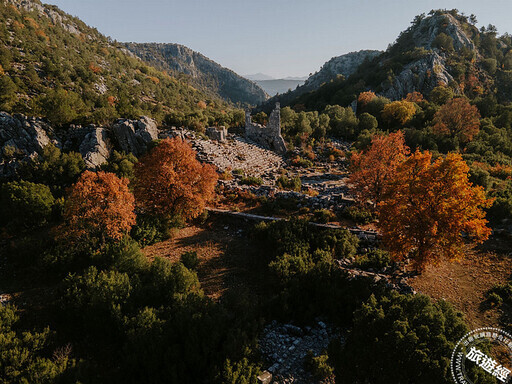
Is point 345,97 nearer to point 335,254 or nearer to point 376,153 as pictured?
point 376,153

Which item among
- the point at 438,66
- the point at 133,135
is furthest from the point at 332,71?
the point at 133,135

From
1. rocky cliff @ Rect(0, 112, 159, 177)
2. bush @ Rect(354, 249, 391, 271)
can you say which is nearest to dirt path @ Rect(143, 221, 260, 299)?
bush @ Rect(354, 249, 391, 271)

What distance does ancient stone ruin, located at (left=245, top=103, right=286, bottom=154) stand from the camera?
48875mm

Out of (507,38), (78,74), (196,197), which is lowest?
(196,197)

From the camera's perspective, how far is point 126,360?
11570 millimetres

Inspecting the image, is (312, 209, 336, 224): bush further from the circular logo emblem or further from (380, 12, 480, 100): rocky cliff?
(380, 12, 480, 100): rocky cliff

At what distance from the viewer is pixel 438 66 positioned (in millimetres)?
84938

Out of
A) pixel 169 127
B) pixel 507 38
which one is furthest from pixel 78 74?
pixel 507 38

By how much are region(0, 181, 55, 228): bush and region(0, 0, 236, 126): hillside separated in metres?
16.7

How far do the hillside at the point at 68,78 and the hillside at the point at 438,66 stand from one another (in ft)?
199

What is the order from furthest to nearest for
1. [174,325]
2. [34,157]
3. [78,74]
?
[78,74]
[34,157]
[174,325]

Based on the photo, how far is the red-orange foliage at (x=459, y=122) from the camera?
49.2m

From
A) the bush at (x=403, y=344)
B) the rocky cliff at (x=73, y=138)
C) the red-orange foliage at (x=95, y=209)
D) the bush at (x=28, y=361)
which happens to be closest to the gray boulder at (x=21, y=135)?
the rocky cliff at (x=73, y=138)

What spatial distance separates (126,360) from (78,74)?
7977 cm
